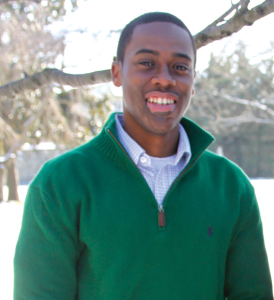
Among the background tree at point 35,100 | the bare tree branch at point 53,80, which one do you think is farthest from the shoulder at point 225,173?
the background tree at point 35,100

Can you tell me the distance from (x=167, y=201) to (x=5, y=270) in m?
4.33

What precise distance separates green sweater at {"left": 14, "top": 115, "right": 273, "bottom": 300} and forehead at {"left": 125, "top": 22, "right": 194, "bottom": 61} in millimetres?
357

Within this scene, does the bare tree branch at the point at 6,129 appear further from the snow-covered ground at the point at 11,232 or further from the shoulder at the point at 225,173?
the shoulder at the point at 225,173

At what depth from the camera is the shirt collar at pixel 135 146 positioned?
1.58m

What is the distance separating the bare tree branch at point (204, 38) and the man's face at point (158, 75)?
14.6 inches

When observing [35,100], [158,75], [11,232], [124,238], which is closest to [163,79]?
[158,75]

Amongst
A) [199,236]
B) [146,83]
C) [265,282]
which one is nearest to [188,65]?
[146,83]

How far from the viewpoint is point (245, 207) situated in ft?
5.31

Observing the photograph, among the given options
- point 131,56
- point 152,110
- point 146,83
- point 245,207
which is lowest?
point 245,207

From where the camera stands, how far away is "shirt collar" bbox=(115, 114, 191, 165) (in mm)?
1577

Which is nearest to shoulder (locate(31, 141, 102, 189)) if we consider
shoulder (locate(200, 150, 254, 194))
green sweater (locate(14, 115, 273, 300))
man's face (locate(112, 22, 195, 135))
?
green sweater (locate(14, 115, 273, 300))

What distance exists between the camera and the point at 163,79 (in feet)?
4.96

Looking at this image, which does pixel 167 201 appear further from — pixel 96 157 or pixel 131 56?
pixel 131 56

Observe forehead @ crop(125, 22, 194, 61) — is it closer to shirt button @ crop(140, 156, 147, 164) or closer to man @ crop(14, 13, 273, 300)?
man @ crop(14, 13, 273, 300)
